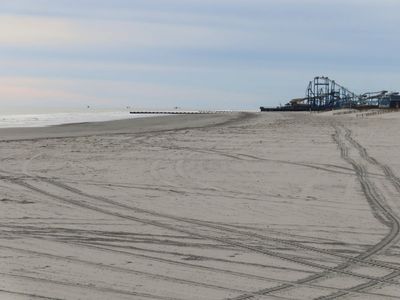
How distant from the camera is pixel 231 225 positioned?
333 inches

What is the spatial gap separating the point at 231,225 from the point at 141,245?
1.64m

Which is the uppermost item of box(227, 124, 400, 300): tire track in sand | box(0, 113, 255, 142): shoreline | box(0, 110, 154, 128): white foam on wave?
box(0, 110, 154, 128): white foam on wave

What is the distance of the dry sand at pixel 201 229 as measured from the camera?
5.78 meters

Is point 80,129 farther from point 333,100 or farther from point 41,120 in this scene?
point 333,100

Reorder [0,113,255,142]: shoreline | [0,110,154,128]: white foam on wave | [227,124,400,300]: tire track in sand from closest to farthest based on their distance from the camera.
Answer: [227,124,400,300]: tire track in sand
[0,113,255,142]: shoreline
[0,110,154,128]: white foam on wave

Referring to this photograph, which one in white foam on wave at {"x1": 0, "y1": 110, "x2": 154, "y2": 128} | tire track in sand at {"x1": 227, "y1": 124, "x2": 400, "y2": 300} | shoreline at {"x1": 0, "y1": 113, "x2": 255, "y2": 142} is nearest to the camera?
tire track in sand at {"x1": 227, "y1": 124, "x2": 400, "y2": 300}

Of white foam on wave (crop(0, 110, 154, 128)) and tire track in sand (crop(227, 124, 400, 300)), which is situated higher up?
white foam on wave (crop(0, 110, 154, 128))

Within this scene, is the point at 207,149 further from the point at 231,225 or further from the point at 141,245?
the point at 141,245

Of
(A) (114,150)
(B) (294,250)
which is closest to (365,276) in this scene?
(B) (294,250)

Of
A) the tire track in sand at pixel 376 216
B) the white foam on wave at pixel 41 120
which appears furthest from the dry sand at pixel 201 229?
the white foam on wave at pixel 41 120

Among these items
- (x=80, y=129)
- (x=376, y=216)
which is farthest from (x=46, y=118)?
(x=376, y=216)

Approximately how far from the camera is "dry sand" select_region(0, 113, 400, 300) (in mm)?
5777

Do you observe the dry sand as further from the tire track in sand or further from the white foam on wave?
the white foam on wave

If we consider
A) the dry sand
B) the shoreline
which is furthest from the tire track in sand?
the shoreline
